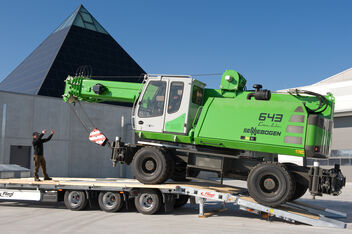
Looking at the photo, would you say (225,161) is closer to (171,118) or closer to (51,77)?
(171,118)

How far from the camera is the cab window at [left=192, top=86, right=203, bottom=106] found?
34.1ft

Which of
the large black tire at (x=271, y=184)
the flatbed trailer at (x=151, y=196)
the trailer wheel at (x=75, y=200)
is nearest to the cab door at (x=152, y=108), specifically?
the flatbed trailer at (x=151, y=196)

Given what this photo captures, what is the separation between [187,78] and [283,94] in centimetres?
259

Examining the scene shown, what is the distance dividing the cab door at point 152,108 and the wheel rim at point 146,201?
183 cm

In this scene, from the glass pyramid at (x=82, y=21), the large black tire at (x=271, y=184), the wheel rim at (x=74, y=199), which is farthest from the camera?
the glass pyramid at (x=82, y=21)

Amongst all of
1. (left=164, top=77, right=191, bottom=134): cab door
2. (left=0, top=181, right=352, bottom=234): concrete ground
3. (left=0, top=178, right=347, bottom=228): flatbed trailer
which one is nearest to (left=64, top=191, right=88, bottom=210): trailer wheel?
(left=0, top=178, right=347, bottom=228): flatbed trailer

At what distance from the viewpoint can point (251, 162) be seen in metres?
10.0

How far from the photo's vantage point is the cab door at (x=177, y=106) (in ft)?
33.5

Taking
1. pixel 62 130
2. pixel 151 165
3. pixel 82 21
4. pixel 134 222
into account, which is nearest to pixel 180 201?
pixel 151 165

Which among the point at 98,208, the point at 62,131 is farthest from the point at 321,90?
the point at 98,208

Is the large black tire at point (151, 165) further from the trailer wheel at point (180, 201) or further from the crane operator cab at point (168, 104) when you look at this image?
the trailer wheel at point (180, 201)

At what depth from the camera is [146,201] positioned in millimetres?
10445

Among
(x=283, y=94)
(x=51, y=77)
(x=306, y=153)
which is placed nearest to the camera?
(x=306, y=153)

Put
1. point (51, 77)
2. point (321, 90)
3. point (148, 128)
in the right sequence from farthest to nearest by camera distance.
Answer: point (51, 77) → point (321, 90) → point (148, 128)
